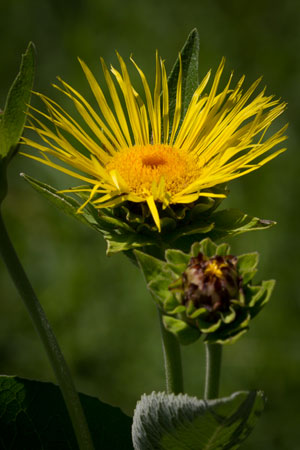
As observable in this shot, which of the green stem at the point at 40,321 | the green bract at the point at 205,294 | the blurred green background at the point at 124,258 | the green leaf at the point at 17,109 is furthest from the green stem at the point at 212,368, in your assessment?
the blurred green background at the point at 124,258

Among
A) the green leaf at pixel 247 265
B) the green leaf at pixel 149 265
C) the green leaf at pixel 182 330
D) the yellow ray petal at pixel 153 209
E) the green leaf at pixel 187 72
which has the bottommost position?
the green leaf at pixel 182 330

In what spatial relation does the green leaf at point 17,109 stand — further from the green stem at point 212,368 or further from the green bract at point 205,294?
the green stem at point 212,368

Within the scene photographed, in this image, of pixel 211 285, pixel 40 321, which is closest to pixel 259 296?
pixel 211 285

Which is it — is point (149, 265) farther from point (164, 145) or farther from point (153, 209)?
point (164, 145)

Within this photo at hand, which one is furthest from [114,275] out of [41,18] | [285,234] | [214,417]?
[214,417]

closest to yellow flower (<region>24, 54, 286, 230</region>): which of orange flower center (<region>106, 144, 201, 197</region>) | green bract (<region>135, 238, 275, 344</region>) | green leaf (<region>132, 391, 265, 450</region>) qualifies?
orange flower center (<region>106, 144, 201, 197</region>)

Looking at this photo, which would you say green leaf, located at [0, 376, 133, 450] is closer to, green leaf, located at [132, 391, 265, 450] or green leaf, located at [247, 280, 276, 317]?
green leaf, located at [132, 391, 265, 450]
